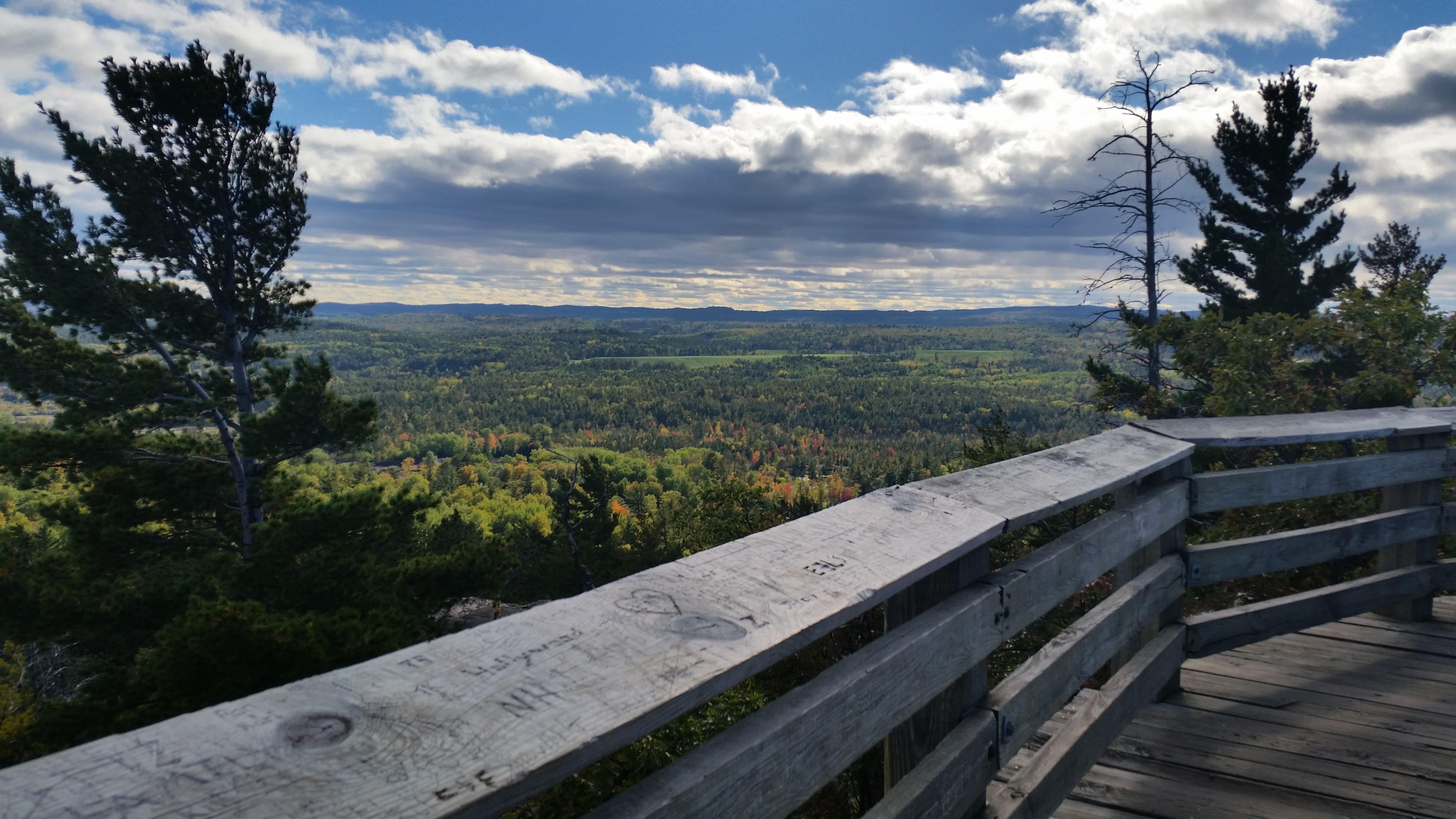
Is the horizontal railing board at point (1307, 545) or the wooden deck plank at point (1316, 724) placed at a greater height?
the horizontal railing board at point (1307, 545)

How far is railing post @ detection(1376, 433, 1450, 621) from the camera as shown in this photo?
11.6 ft

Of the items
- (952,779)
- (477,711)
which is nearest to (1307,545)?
(952,779)

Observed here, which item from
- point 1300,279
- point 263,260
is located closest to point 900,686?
point 263,260

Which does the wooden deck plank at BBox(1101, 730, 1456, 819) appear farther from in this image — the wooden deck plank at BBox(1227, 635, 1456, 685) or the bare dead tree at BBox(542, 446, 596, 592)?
the bare dead tree at BBox(542, 446, 596, 592)

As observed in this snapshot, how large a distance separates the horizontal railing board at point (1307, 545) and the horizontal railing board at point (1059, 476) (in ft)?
1.73

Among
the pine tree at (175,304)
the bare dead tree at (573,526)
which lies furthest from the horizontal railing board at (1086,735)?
the pine tree at (175,304)

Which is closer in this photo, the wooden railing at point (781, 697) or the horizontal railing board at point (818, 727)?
the wooden railing at point (781, 697)

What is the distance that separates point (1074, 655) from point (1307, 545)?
1893 millimetres

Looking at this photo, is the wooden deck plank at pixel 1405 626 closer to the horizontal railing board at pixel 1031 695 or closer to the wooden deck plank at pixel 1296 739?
the wooden deck plank at pixel 1296 739

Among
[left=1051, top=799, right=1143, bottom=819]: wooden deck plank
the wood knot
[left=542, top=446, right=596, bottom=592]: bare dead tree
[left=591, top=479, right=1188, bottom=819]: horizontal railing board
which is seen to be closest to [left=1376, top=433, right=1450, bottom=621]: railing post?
[left=1051, top=799, right=1143, bottom=819]: wooden deck plank

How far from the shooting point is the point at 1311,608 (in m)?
3.27

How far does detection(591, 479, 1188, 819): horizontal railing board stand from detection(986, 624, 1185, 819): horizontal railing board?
41 cm

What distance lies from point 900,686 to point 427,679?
863 mm

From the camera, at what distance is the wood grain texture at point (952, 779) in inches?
55.2
